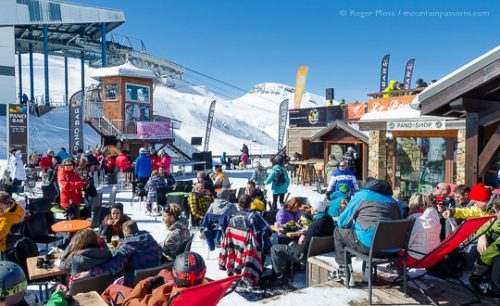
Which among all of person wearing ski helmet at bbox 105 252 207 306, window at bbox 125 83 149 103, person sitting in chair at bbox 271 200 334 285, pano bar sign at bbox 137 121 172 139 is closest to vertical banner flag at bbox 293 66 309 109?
pano bar sign at bbox 137 121 172 139

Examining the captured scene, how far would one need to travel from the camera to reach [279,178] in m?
8.70

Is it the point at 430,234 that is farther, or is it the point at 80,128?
the point at 80,128

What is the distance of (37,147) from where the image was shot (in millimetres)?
28219

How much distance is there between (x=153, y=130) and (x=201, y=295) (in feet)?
67.4

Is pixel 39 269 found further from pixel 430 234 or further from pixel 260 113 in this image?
pixel 260 113

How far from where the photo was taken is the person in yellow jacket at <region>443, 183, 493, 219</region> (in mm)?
5289

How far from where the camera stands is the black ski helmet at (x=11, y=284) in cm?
218

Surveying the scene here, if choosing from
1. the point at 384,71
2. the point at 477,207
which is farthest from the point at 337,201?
the point at 384,71

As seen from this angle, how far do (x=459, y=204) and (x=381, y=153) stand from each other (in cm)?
555

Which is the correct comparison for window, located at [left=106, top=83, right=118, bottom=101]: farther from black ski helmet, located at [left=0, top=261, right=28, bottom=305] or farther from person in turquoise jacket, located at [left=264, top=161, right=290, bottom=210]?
black ski helmet, located at [left=0, top=261, right=28, bottom=305]

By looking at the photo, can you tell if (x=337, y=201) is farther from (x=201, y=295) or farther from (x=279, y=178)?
(x=201, y=295)

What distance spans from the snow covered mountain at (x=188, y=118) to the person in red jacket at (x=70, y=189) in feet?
70.0

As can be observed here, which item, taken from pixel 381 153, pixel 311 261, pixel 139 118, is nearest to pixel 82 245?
pixel 311 261

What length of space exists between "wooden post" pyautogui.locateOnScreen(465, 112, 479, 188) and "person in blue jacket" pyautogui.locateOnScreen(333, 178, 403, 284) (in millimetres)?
2336
